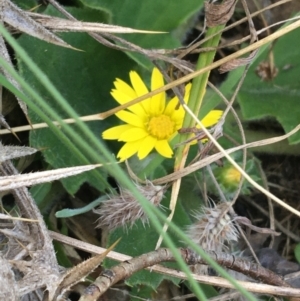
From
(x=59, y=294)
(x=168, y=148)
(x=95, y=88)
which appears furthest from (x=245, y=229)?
(x=59, y=294)

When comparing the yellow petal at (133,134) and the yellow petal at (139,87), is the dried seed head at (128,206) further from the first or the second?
the yellow petal at (139,87)

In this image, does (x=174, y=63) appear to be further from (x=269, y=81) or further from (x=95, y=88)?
(x=269, y=81)

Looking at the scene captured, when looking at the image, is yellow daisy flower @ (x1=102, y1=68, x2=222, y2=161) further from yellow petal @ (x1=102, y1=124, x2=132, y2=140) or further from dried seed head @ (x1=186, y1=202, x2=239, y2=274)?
dried seed head @ (x1=186, y1=202, x2=239, y2=274)

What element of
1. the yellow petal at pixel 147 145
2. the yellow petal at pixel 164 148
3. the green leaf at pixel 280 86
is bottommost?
the green leaf at pixel 280 86

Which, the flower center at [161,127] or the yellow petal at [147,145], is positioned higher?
the flower center at [161,127]

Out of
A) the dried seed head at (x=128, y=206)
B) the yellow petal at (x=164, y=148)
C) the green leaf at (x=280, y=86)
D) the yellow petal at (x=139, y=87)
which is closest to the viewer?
the dried seed head at (x=128, y=206)

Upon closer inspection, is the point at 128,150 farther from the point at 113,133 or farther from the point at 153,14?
the point at 153,14

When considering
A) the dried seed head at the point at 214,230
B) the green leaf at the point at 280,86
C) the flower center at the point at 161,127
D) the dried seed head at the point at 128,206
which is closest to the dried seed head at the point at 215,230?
the dried seed head at the point at 214,230

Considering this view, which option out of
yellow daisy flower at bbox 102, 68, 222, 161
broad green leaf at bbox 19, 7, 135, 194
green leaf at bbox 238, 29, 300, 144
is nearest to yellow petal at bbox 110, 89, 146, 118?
yellow daisy flower at bbox 102, 68, 222, 161
